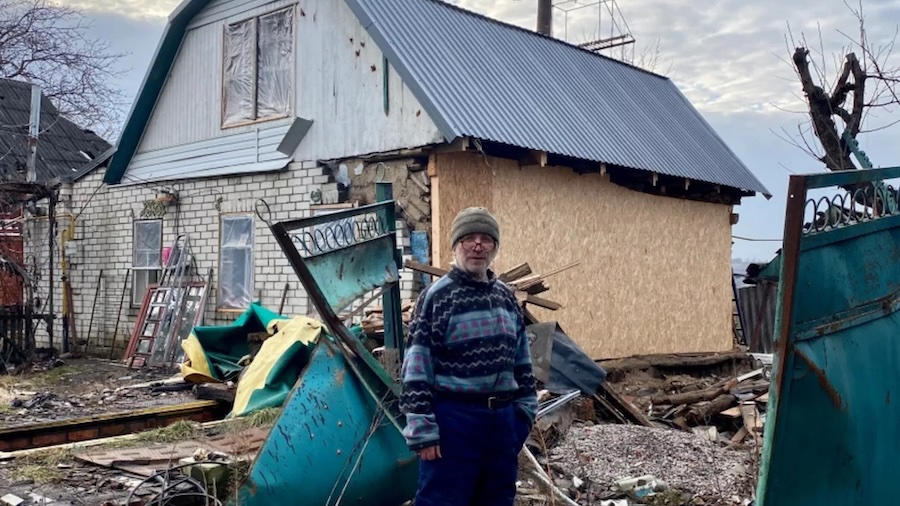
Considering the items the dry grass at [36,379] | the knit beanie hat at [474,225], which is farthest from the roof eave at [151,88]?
the knit beanie hat at [474,225]

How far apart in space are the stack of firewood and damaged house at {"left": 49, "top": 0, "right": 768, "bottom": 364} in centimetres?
219

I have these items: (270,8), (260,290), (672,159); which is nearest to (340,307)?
(260,290)

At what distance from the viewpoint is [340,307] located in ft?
15.6

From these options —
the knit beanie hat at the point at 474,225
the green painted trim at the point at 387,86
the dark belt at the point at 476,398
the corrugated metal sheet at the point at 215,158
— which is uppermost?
the green painted trim at the point at 387,86

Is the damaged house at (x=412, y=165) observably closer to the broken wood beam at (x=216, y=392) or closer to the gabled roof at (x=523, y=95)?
the gabled roof at (x=523, y=95)

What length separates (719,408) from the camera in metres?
8.74

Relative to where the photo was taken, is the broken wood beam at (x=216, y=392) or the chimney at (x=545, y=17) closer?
the broken wood beam at (x=216, y=392)

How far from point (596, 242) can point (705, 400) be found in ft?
10.1

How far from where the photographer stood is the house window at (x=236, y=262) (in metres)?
11.7

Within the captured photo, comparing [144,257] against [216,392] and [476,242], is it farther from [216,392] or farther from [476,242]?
[476,242]

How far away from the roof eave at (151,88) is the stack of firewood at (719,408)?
8852 mm

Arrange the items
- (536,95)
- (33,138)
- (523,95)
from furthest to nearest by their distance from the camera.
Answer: (33,138)
(536,95)
(523,95)

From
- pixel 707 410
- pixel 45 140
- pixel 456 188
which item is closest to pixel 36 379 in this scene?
pixel 456 188

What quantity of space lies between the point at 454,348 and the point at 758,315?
15395 millimetres
